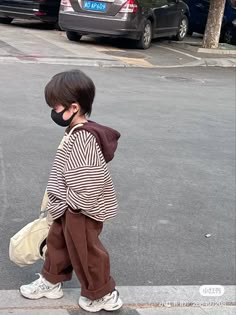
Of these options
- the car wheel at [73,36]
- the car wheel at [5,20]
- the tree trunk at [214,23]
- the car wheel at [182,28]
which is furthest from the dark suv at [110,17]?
the car wheel at [5,20]

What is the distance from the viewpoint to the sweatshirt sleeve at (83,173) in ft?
9.84

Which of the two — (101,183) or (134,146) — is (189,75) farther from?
(101,183)

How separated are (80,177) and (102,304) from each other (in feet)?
2.69

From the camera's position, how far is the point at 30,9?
56.5 ft

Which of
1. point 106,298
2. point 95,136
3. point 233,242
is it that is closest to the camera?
point 95,136

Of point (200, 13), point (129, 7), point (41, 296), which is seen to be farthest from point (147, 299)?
point (200, 13)

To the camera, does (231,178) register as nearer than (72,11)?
Yes

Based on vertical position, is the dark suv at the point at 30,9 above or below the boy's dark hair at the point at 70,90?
below

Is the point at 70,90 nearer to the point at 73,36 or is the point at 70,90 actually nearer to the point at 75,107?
the point at 75,107

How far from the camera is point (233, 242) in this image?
477 centimetres

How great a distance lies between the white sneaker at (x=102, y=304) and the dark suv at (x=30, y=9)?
14839 mm

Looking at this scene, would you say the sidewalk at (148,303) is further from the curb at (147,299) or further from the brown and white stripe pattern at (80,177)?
the brown and white stripe pattern at (80,177)

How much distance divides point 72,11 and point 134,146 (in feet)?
29.0

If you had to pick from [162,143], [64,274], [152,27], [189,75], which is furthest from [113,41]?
[64,274]
